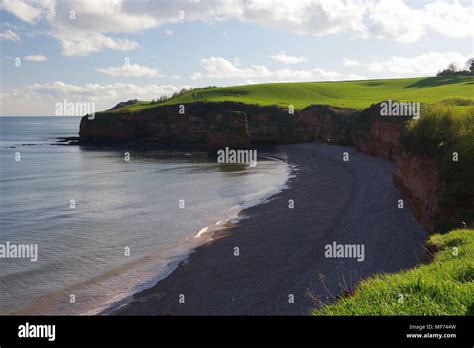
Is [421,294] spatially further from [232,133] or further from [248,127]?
[248,127]

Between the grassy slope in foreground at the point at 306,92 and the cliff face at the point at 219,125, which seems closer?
the cliff face at the point at 219,125

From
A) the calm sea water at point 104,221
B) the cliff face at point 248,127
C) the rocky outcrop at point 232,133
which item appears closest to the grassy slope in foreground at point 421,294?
the calm sea water at point 104,221

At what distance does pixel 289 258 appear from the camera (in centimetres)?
1878

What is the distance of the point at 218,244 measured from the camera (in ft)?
71.8

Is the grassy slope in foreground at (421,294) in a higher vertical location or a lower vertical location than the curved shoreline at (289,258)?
higher

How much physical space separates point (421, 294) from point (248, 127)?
83.6m

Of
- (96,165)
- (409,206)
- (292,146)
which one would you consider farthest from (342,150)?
(409,206)

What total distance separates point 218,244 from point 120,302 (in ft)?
24.5

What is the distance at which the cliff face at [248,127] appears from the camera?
5106 centimetres

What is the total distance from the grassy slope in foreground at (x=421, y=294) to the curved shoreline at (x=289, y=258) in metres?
1.12

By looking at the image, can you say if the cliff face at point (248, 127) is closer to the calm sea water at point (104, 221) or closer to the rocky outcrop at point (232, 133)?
the rocky outcrop at point (232, 133)

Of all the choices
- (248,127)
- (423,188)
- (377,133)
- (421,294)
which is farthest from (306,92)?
(421,294)
